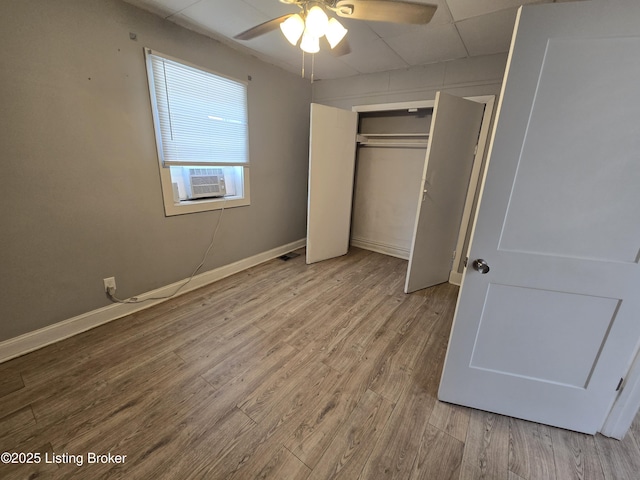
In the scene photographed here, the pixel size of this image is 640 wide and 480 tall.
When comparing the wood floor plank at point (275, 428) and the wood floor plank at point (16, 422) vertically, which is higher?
the wood floor plank at point (275, 428)

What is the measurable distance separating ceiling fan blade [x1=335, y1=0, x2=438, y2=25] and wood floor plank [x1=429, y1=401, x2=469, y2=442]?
214 cm

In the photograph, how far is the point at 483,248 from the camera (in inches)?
48.0

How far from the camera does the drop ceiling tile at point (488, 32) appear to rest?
1.82m

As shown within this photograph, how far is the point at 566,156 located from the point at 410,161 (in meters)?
2.39

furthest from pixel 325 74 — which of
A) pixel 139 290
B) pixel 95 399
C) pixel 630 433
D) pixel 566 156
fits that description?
pixel 630 433

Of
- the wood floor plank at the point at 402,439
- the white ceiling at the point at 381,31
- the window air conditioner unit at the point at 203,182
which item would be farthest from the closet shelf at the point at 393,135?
the wood floor plank at the point at 402,439

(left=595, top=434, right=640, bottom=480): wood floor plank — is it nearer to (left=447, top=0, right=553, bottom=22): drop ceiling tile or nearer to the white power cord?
(left=447, top=0, right=553, bottom=22): drop ceiling tile

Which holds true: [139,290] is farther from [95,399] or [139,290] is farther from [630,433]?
[630,433]

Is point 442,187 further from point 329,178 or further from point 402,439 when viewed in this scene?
point 402,439

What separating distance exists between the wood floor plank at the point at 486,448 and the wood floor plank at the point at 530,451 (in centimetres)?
3

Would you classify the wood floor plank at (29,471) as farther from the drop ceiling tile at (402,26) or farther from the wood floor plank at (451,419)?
the drop ceiling tile at (402,26)

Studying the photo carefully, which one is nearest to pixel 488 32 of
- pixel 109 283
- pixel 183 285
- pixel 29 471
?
pixel 183 285

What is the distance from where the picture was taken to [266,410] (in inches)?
54.5

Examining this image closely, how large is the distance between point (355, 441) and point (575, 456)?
3.54 ft
